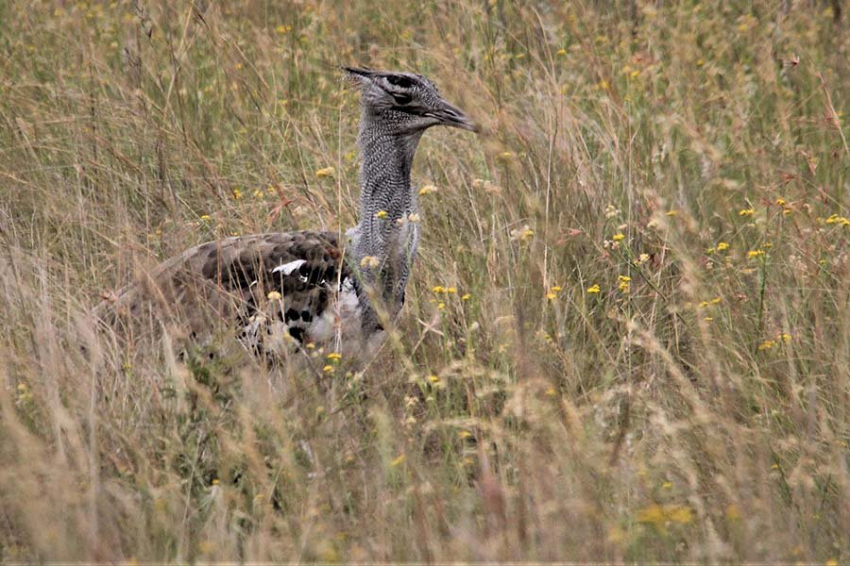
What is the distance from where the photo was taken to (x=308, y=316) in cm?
470

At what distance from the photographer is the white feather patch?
4.71 metres

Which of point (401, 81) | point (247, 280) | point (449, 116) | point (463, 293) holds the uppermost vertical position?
point (401, 81)

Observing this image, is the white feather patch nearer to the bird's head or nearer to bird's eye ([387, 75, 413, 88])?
the bird's head

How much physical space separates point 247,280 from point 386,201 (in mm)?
647

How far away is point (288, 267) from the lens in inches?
186

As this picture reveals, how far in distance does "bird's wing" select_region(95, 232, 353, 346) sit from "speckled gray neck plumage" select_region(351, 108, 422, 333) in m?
0.13

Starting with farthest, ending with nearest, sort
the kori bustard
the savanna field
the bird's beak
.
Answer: the bird's beak < the kori bustard < the savanna field

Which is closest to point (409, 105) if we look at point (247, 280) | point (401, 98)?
point (401, 98)

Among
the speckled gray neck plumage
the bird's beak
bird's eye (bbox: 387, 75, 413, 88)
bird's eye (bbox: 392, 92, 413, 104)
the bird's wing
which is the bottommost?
the bird's wing

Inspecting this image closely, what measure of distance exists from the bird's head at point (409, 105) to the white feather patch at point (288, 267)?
0.69 meters

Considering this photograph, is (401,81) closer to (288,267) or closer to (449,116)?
(449,116)

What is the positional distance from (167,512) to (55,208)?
2284 millimetres

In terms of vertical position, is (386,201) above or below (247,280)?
above

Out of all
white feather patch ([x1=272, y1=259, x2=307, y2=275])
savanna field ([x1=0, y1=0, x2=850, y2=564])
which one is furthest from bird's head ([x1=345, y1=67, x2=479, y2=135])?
white feather patch ([x1=272, y1=259, x2=307, y2=275])
